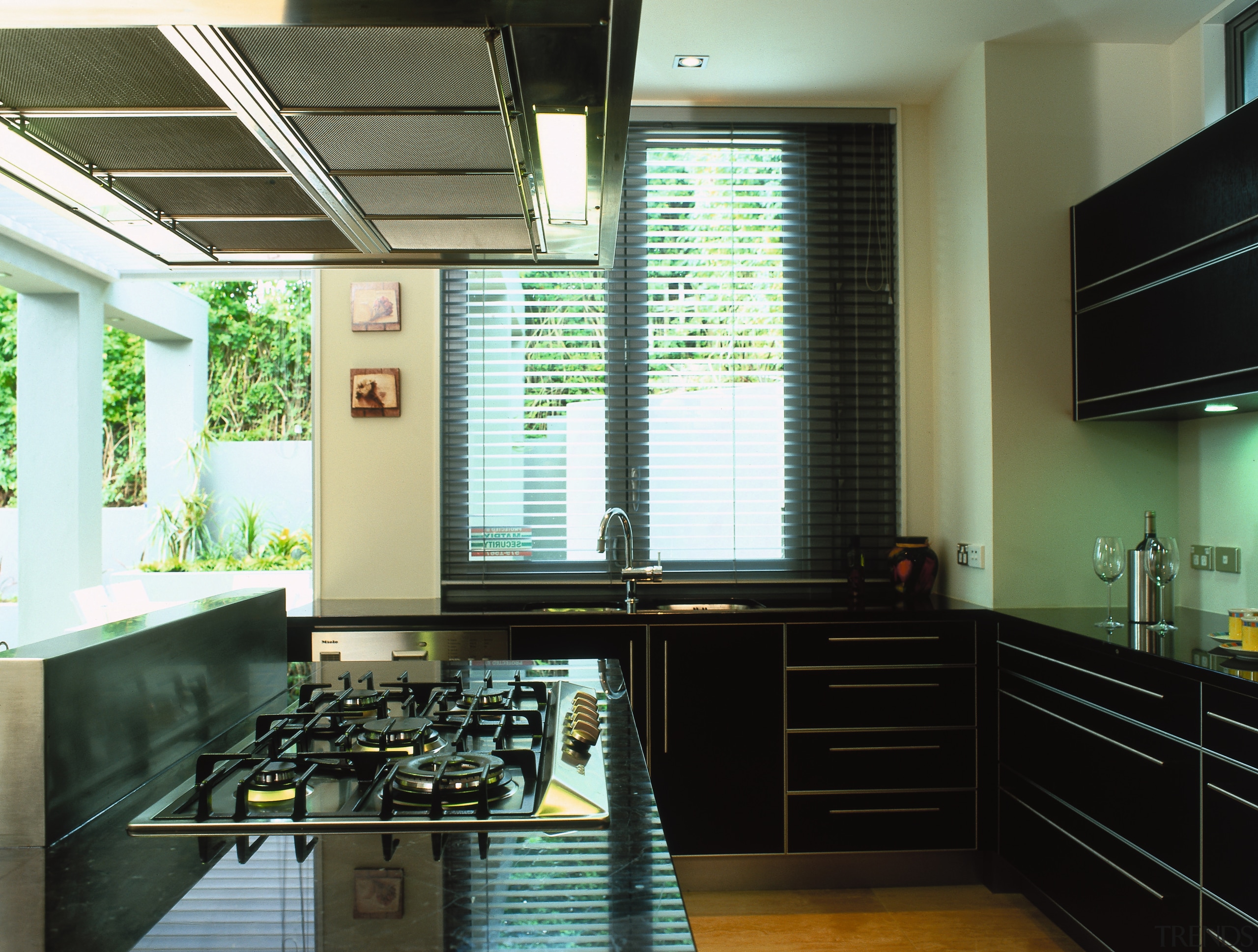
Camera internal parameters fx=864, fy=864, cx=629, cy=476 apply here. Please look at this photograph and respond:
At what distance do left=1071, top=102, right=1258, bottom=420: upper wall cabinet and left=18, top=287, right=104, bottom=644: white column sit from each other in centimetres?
533

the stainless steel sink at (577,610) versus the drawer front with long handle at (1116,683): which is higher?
the stainless steel sink at (577,610)

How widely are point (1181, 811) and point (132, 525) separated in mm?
7410

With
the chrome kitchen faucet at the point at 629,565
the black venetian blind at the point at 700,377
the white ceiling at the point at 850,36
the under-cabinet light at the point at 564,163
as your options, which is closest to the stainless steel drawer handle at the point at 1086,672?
the black venetian blind at the point at 700,377

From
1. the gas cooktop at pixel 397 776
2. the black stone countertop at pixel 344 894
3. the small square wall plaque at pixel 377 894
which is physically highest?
the gas cooktop at pixel 397 776

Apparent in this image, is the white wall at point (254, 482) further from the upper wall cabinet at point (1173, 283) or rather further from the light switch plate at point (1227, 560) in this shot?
the light switch plate at point (1227, 560)

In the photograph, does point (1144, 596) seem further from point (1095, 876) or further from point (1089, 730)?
point (1095, 876)

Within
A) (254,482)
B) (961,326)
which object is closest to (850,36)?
(961,326)

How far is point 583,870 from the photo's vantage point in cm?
84

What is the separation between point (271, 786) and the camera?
3.34 feet

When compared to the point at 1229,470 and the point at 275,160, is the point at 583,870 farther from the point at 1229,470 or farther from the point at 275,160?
the point at 1229,470

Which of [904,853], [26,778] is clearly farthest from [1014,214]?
[26,778]

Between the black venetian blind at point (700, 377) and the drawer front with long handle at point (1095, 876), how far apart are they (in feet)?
3.75

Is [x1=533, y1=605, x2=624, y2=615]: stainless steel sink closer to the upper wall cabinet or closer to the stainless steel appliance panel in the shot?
the stainless steel appliance panel

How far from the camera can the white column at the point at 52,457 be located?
201 inches
